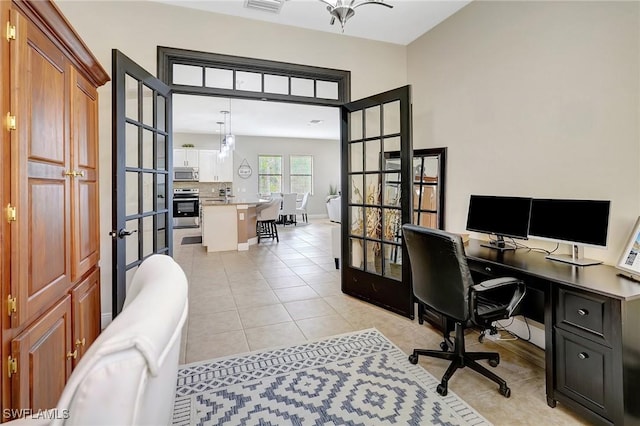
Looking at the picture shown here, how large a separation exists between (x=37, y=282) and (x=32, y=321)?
140mm

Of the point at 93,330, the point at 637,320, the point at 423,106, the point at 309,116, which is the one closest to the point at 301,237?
the point at 309,116

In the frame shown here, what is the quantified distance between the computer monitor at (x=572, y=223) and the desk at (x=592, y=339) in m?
0.16

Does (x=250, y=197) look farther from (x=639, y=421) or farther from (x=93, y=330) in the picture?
(x=639, y=421)

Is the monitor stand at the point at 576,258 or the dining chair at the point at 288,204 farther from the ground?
the dining chair at the point at 288,204

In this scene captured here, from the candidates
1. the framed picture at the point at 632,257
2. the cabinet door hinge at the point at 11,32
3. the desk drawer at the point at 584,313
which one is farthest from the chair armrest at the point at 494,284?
the cabinet door hinge at the point at 11,32

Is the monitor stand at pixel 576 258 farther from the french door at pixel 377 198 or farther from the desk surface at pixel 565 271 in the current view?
the french door at pixel 377 198

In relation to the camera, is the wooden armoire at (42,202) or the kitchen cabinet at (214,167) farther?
the kitchen cabinet at (214,167)

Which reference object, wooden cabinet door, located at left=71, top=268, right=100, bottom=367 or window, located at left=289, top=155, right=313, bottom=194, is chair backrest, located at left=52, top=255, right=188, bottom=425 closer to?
wooden cabinet door, located at left=71, top=268, right=100, bottom=367

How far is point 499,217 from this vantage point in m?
2.66

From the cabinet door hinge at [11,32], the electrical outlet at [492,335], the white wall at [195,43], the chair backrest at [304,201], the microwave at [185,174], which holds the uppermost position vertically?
the white wall at [195,43]

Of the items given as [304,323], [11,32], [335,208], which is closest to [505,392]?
[304,323]

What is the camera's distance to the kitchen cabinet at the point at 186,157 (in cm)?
948

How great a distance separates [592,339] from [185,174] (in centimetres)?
937

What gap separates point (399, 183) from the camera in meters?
3.25
